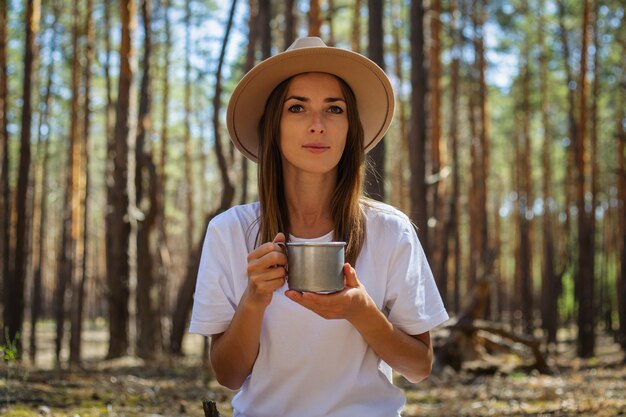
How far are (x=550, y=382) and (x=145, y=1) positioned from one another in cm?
810

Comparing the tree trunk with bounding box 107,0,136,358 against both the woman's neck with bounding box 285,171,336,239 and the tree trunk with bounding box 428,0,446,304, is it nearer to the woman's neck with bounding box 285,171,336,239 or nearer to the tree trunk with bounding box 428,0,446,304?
the tree trunk with bounding box 428,0,446,304

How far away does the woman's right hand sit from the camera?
6.73ft

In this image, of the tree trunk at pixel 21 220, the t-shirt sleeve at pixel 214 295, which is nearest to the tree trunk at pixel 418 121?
the tree trunk at pixel 21 220

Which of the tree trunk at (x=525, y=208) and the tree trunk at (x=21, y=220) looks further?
the tree trunk at (x=525, y=208)

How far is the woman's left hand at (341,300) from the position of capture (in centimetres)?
202

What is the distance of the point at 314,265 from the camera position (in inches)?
76.2

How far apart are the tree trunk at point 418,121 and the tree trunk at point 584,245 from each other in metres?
4.74

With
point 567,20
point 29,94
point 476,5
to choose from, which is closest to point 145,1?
point 29,94

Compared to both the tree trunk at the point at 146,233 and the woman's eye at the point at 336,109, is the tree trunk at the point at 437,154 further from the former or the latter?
the woman's eye at the point at 336,109

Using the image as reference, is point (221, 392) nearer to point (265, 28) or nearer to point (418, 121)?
point (418, 121)

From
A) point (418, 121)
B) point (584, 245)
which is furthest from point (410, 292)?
point (584, 245)

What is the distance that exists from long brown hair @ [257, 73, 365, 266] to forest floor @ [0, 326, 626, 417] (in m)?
2.06

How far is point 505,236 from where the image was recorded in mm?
48438

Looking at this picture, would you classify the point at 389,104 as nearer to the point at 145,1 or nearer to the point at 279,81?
the point at 279,81
